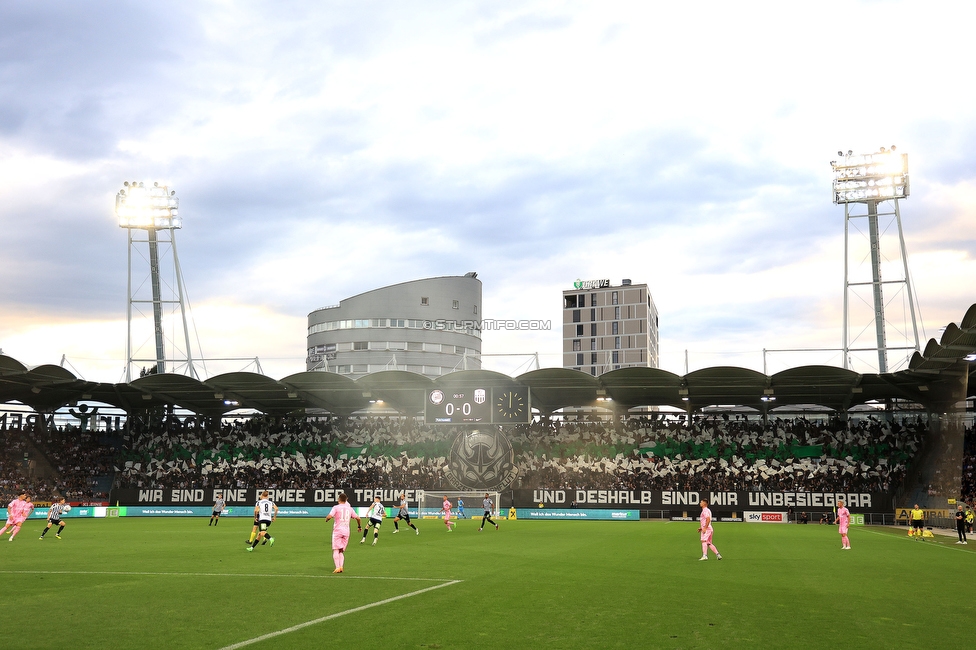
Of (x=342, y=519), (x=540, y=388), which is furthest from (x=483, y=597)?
(x=540, y=388)

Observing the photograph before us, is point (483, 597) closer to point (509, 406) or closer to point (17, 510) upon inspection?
point (17, 510)

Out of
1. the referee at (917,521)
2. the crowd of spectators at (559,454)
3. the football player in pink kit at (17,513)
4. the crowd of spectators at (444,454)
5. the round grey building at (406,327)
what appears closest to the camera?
the football player in pink kit at (17,513)

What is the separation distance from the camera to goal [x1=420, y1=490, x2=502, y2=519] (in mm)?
53250

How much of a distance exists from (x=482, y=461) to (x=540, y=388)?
22.1ft

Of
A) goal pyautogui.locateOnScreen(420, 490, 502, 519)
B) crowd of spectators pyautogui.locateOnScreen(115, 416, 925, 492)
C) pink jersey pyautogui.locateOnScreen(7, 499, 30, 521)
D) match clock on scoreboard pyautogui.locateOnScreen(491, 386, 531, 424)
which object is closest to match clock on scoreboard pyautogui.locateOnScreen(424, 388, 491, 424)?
match clock on scoreboard pyautogui.locateOnScreen(491, 386, 531, 424)

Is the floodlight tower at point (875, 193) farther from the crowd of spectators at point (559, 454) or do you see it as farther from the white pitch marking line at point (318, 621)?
the white pitch marking line at point (318, 621)

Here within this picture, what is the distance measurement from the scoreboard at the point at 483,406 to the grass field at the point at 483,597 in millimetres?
22690

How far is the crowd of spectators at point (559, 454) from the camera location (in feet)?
177

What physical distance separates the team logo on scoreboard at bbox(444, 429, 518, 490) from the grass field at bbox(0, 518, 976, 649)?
28737 mm

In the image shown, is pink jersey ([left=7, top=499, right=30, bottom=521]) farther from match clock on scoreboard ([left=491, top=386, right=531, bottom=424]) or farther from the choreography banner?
match clock on scoreboard ([left=491, top=386, right=531, bottom=424])

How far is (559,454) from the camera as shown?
5909cm

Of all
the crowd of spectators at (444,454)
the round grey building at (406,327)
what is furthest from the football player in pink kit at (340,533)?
the round grey building at (406,327)

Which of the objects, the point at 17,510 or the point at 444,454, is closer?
the point at 17,510

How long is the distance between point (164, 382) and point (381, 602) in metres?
47.9
